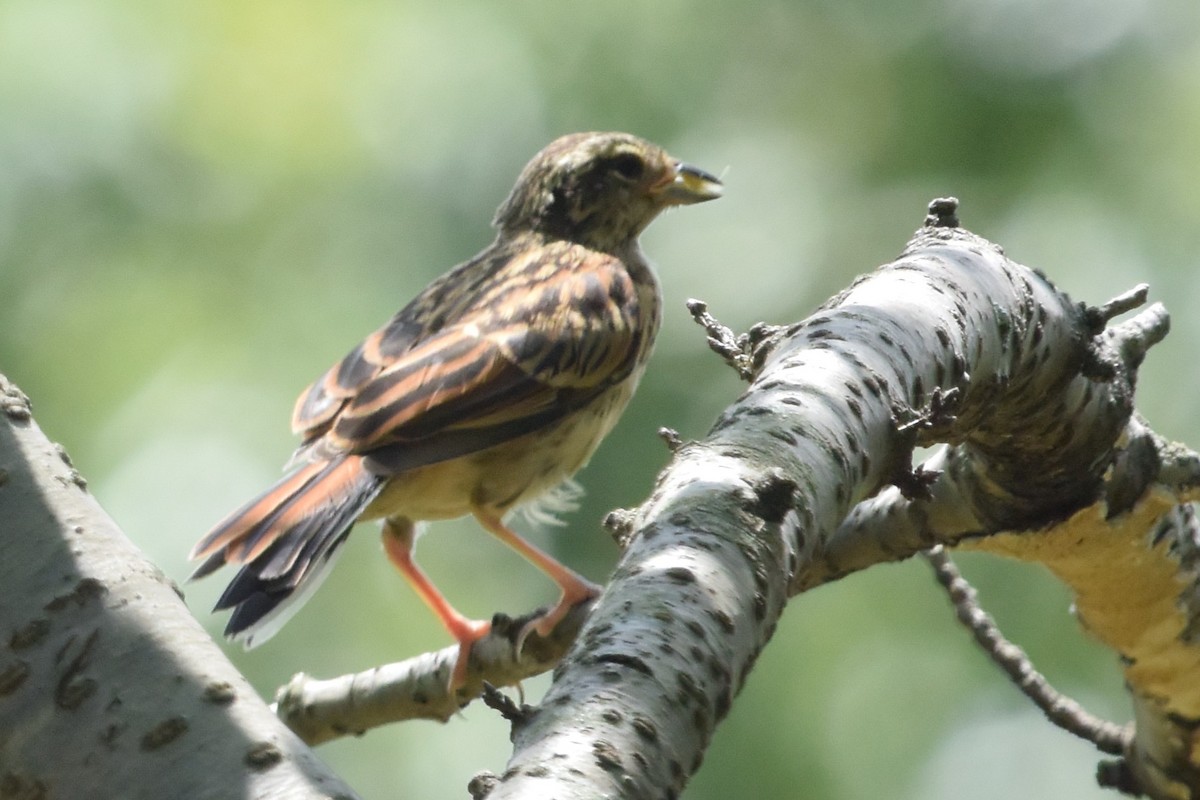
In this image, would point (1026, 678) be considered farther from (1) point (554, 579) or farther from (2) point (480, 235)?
(2) point (480, 235)

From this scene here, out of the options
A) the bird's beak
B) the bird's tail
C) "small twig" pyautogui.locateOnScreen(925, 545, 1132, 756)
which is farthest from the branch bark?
the bird's beak

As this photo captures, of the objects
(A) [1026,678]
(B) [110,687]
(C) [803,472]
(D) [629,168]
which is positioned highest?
(D) [629,168]

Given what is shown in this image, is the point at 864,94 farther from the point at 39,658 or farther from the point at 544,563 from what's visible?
the point at 39,658

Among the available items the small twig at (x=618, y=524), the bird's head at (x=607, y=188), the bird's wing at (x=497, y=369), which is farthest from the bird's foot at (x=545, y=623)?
the bird's head at (x=607, y=188)

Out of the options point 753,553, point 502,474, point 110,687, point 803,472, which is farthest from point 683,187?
point 110,687

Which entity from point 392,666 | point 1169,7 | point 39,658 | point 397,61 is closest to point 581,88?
point 397,61

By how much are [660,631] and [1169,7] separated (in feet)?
22.4

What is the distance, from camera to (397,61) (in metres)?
7.45

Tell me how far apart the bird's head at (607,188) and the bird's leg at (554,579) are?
55.2 inches

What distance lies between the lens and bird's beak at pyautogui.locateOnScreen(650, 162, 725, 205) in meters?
5.94

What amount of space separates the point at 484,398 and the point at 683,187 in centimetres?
163

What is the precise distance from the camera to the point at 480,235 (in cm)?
757

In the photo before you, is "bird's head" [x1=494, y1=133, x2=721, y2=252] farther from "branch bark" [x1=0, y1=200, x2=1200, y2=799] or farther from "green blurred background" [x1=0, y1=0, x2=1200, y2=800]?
"branch bark" [x1=0, y1=200, x2=1200, y2=799]

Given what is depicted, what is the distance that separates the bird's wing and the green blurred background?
62.9 inches
